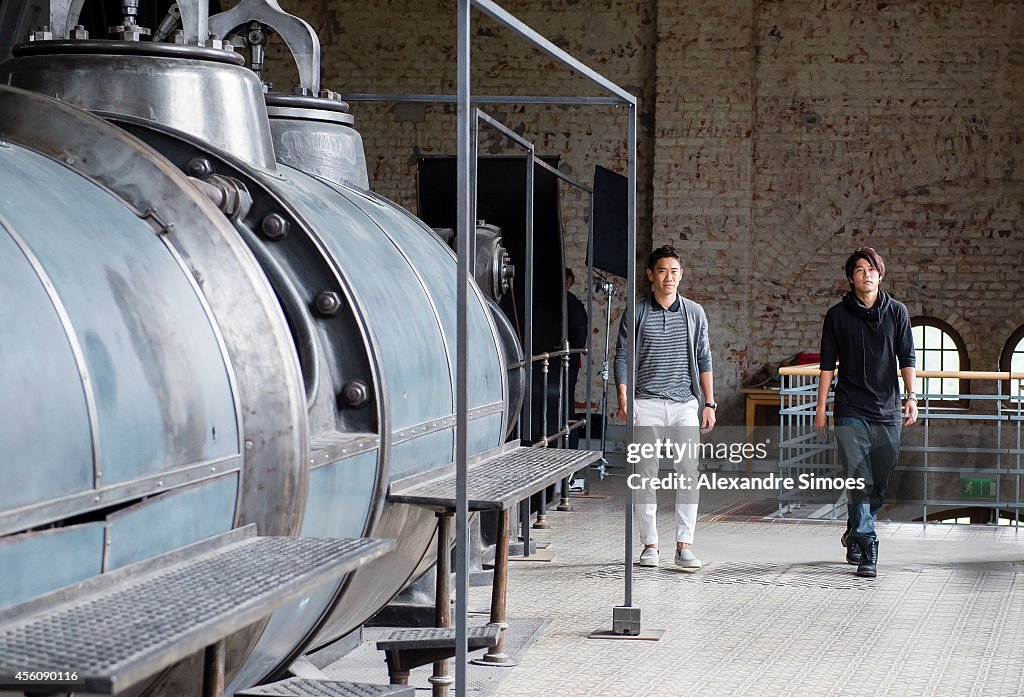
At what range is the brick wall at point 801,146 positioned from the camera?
11344mm

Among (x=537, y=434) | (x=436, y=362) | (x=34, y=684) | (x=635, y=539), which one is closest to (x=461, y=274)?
(x=436, y=362)

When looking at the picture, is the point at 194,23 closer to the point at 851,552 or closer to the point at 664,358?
the point at 664,358

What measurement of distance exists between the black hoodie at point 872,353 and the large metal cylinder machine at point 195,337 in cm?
296

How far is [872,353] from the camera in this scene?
6078 mm

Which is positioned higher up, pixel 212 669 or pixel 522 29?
pixel 522 29

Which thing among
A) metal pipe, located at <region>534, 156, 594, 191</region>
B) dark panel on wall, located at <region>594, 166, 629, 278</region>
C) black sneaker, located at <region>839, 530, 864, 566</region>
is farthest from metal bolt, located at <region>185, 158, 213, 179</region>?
dark panel on wall, located at <region>594, 166, 629, 278</region>

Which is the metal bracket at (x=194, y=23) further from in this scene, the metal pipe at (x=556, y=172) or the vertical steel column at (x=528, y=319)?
the metal pipe at (x=556, y=172)

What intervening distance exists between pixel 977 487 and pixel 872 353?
240cm

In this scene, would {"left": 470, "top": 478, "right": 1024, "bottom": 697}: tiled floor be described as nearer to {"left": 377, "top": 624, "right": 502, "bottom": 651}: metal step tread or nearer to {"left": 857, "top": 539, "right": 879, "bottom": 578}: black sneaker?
{"left": 857, "top": 539, "right": 879, "bottom": 578}: black sneaker

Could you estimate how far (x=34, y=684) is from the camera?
56.4 inches

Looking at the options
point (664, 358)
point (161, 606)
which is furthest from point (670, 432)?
point (161, 606)

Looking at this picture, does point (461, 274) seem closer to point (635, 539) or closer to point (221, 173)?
point (221, 173)

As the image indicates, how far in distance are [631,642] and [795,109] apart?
7808 millimetres

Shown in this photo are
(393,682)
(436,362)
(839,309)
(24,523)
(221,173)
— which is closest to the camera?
(24,523)
